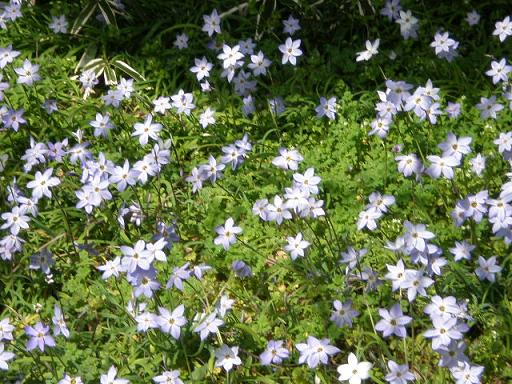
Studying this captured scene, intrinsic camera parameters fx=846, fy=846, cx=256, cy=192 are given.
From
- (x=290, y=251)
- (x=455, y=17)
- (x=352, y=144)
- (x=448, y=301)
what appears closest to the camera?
(x=448, y=301)

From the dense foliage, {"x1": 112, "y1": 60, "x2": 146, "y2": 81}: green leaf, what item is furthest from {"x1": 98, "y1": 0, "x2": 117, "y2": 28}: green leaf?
{"x1": 112, "y1": 60, "x2": 146, "y2": 81}: green leaf

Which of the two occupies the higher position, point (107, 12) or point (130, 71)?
point (107, 12)

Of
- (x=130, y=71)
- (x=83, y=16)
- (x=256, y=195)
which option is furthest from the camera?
(x=83, y=16)

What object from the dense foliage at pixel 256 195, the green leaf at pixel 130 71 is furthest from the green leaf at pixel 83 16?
the green leaf at pixel 130 71

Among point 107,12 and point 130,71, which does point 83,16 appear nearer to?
point 107,12

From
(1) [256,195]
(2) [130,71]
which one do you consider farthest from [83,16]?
(1) [256,195]

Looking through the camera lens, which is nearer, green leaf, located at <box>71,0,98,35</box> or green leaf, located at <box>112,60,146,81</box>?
green leaf, located at <box>112,60,146,81</box>

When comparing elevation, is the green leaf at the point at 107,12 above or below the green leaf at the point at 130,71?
above

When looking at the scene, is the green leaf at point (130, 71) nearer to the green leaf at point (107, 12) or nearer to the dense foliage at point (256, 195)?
the dense foliage at point (256, 195)

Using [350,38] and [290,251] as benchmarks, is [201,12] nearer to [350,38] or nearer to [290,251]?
[350,38]

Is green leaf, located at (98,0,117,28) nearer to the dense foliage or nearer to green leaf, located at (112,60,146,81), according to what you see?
the dense foliage

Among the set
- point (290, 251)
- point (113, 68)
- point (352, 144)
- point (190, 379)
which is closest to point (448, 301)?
point (290, 251)
